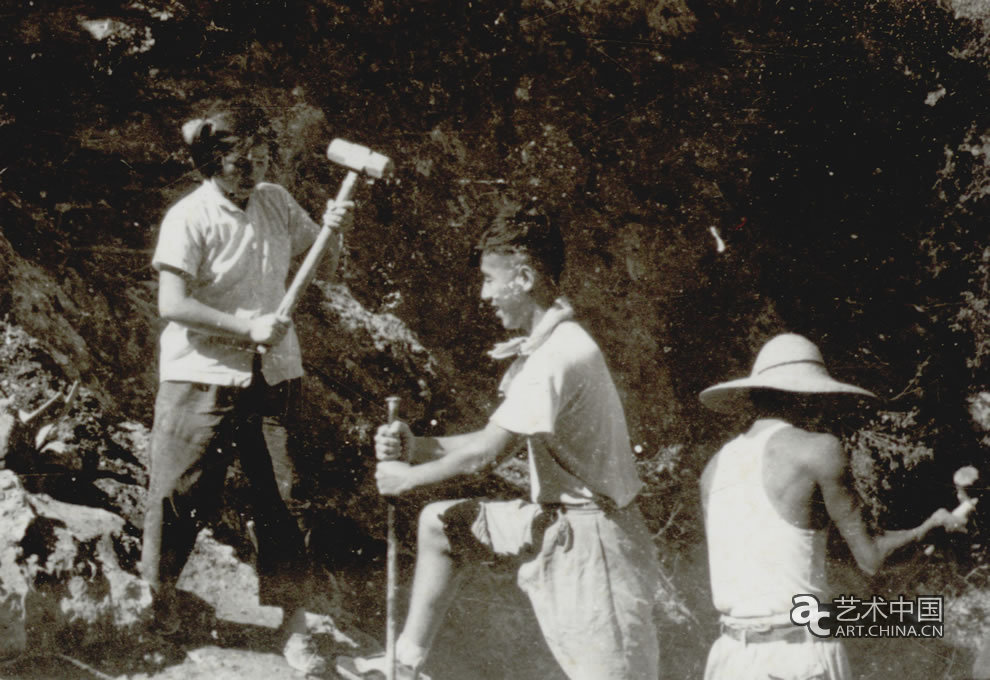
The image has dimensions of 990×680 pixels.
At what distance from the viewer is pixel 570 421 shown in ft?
9.67

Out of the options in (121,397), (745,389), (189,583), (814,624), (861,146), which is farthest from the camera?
(121,397)

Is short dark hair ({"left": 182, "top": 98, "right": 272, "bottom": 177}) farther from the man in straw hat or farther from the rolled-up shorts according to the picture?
the man in straw hat

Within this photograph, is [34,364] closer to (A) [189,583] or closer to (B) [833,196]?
(A) [189,583]

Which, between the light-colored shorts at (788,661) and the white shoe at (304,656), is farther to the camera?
the white shoe at (304,656)

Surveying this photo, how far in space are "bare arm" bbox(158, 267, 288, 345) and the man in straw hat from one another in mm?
1612

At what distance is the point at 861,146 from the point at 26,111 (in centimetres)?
359

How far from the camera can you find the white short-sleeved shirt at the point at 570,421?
2.85 metres

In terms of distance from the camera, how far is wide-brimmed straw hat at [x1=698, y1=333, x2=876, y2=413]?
2.87 meters

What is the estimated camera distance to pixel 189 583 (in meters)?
4.17

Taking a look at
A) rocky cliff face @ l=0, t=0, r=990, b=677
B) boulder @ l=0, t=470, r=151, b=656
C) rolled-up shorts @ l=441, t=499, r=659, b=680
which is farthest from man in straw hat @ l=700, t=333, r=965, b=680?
boulder @ l=0, t=470, r=151, b=656

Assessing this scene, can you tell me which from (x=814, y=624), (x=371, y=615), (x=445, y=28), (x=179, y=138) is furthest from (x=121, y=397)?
(x=814, y=624)

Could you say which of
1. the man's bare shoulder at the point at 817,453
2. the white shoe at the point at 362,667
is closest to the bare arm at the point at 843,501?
the man's bare shoulder at the point at 817,453

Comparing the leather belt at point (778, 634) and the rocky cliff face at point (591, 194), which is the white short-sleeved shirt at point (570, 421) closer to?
the leather belt at point (778, 634)

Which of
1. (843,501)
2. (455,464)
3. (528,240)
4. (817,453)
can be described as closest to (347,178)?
(528,240)
